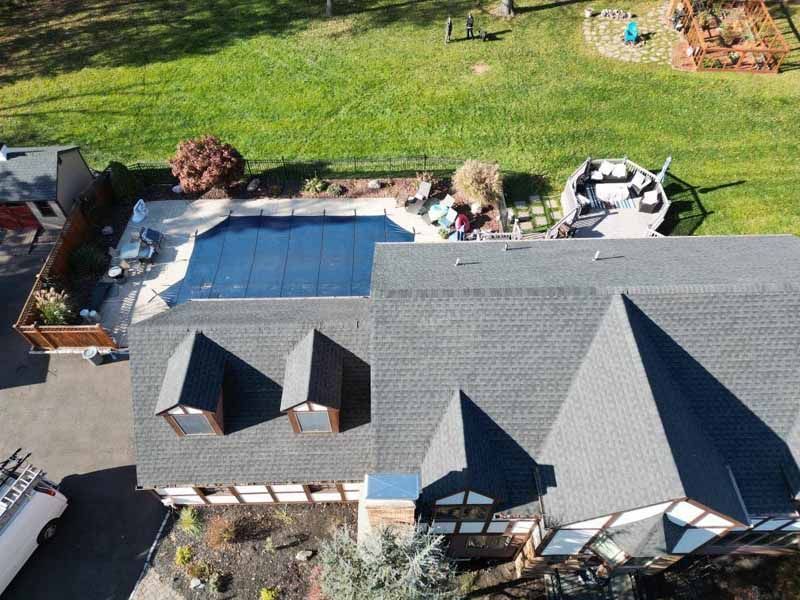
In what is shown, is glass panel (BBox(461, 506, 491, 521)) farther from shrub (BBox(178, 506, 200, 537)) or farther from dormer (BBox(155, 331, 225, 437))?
shrub (BBox(178, 506, 200, 537))

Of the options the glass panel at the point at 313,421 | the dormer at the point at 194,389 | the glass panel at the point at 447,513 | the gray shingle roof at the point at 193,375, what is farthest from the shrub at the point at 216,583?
the glass panel at the point at 447,513

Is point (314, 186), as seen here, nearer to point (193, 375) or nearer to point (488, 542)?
point (193, 375)

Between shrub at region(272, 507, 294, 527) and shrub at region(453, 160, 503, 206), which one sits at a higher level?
shrub at region(453, 160, 503, 206)

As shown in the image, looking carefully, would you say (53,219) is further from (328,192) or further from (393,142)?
(393,142)

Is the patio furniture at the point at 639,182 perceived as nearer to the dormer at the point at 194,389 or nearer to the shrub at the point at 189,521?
the dormer at the point at 194,389

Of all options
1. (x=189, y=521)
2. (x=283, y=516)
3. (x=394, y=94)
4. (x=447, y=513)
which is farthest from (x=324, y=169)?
(x=447, y=513)

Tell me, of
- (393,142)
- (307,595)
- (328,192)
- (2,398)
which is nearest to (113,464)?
(2,398)

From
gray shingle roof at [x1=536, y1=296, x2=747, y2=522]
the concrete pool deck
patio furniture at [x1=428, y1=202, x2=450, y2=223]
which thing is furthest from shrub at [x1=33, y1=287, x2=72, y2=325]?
gray shingle roof at [x1=536, y1=296, x2=747, y2=522]
